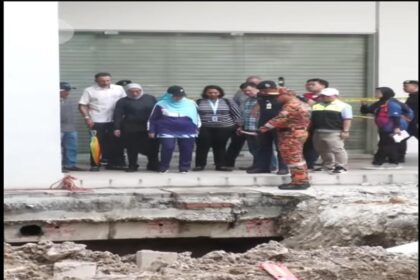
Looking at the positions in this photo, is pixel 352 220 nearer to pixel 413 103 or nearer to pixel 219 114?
pixel 219 114

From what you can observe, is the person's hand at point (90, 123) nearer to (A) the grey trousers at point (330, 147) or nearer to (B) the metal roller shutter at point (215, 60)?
(B) the metal roller shutter at point (215, 60)

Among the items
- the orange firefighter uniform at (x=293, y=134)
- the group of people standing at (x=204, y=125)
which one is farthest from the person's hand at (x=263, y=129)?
the orange firefighter uniform at (x=293, y=134)

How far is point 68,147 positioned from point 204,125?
1956 mm

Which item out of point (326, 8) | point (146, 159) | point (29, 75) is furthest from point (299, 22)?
point (29, 75)

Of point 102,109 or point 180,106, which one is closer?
point 180,106

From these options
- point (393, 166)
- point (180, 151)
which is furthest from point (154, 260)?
point (393, 166)

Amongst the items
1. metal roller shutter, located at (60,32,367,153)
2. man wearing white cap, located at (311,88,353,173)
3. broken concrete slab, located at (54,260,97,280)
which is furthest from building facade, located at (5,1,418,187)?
broken concrete slab, located at (54,260,97,280)

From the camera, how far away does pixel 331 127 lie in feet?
34.0

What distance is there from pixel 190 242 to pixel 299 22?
16.8 feet

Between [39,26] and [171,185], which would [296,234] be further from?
[39,26]

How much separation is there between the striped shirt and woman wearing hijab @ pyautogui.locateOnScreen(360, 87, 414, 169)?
2073 millimetres

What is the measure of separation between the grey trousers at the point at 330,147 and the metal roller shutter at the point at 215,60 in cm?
274

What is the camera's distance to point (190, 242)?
928 cm

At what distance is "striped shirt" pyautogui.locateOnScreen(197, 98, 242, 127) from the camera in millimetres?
10672
